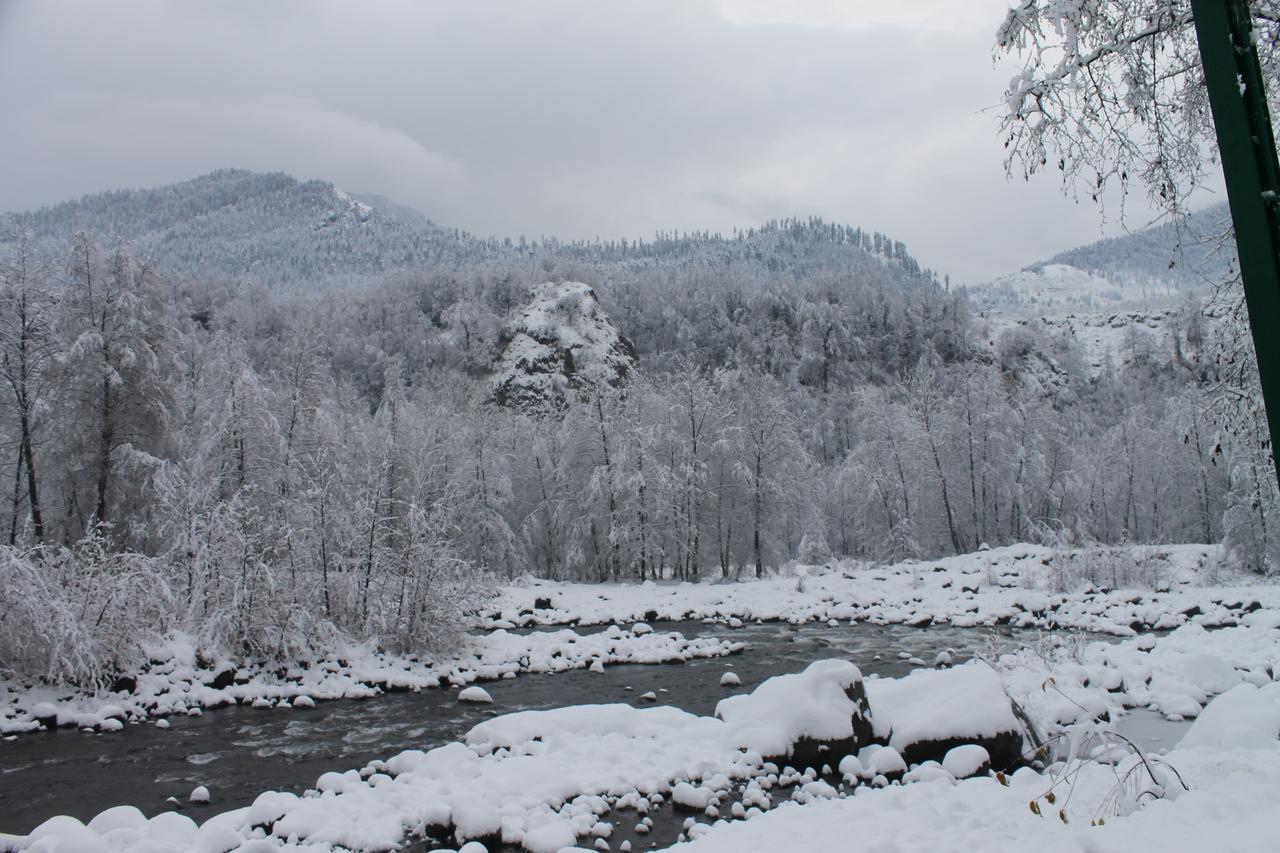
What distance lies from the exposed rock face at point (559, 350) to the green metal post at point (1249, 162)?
78.5 meters

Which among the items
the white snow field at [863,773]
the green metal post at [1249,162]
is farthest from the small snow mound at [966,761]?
the green metal post at [1249,162]

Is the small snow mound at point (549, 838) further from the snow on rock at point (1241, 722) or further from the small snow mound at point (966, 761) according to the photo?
the snow on rock at point (1241, 722)

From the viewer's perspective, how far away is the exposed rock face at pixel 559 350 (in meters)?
89.1

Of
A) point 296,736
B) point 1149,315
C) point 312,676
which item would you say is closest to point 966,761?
point 296,736

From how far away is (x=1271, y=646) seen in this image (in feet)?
48.2

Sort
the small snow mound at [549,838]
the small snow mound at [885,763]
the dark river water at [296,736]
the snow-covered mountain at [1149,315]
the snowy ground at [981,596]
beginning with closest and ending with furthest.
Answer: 1. the snow-covered mountain at [1149,315]
2. the small snow mound at [549,838]
3. the small snow mound at [885,763]
4. the dark river water at [296,736]
5. the snowy ground at [981,596]

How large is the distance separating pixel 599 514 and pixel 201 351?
2414cm

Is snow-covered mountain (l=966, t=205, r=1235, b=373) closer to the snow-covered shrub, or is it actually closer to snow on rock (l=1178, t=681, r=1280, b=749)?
snow on rock (l=1178, t=681, r=1280, b=749)

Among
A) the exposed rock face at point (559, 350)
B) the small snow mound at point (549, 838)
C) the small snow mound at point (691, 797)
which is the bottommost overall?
the small snow mound at point (691, 797)

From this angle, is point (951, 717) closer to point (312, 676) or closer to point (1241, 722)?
point (1241, 722)

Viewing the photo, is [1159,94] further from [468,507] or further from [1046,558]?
[468,507]

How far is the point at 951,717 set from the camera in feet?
35.0

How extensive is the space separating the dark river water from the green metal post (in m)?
8.22

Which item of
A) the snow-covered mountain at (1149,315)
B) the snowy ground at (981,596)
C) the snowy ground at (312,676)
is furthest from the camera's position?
the snowy ground at (981,596)
